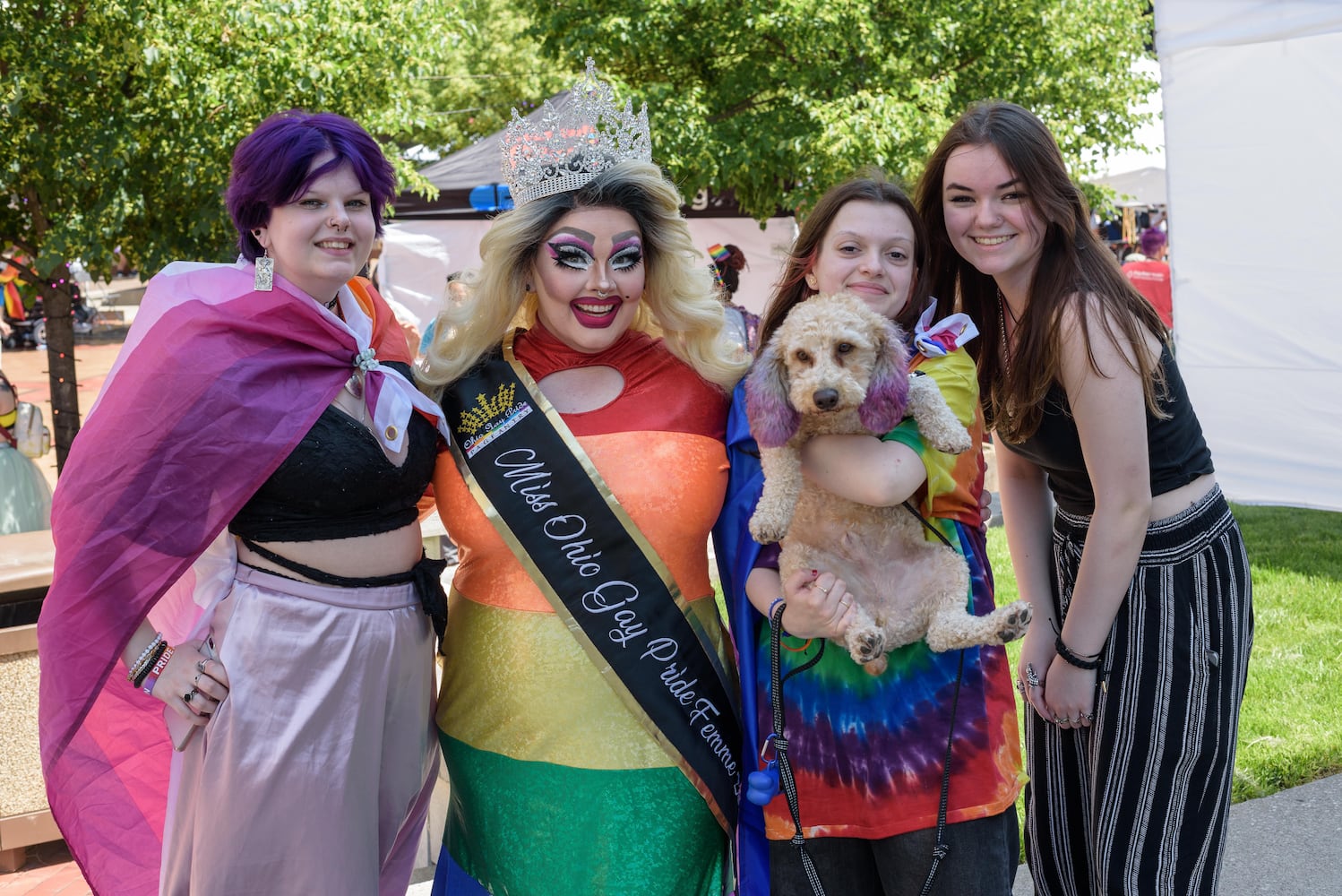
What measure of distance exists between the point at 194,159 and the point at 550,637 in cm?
492

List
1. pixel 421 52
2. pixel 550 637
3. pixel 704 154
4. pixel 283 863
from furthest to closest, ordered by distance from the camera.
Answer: pixel 704 154, pixel 421 52, pixel 550 637, pixel 283 863

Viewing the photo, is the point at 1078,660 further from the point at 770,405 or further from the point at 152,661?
the point at 152,661

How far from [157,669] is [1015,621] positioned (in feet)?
5.46

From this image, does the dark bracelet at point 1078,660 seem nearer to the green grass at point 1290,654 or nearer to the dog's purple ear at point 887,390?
the dog's purple ear at point 887,390

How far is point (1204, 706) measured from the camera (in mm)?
2350

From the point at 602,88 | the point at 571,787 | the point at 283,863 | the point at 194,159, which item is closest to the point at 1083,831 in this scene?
the point at 571,787

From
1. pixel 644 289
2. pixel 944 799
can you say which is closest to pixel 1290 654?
pixel 944 799

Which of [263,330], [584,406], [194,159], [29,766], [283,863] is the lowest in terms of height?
[29,766]

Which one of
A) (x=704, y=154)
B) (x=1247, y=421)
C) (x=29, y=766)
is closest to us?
(x=29, y=766)

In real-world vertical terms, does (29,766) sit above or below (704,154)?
below

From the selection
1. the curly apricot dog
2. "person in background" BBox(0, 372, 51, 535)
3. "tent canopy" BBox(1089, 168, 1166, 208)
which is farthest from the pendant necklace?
"tent canopy" BBox(1089, 168, 1166, 208)

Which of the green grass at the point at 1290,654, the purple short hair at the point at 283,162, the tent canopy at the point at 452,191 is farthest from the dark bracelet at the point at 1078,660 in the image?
the tent canopy at the point at 452,191

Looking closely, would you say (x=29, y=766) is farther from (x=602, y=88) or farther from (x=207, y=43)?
(x=207, y=43)

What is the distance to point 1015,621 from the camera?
1.98 meters
